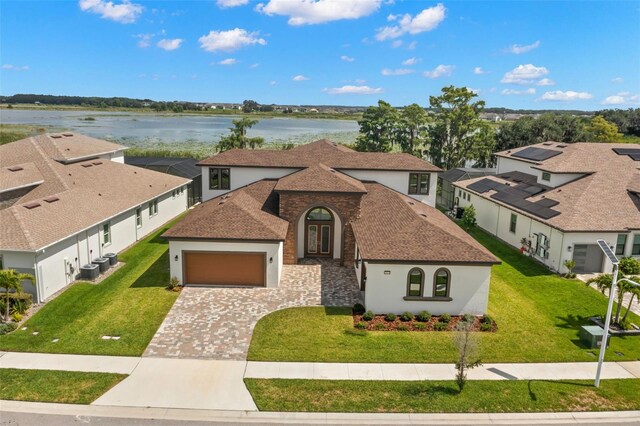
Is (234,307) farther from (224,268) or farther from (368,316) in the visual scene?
(368,316)

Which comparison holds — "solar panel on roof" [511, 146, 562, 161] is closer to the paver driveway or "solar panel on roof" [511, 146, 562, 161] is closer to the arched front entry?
the arched front entry

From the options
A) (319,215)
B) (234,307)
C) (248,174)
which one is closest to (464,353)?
(234,307)

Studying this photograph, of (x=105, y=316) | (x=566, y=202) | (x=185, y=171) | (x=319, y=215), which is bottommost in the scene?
(x=105, y=316)

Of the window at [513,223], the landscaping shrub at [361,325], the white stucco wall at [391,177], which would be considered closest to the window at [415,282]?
the landscaping shrub at [361,325]

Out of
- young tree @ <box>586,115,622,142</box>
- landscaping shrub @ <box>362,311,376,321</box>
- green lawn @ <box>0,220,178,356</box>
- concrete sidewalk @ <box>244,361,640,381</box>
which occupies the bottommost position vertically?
green lawn @ <box>0,220,178,356</box>

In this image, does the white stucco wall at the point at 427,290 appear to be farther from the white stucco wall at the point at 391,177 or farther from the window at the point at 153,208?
the window at the point at 153,208

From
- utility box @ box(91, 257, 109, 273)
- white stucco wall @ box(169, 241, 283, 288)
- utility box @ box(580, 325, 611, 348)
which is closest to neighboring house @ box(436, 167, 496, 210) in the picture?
utility box @ box(580, 325, 611, 348)
